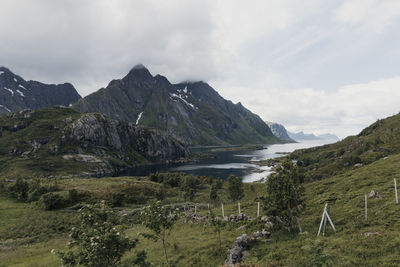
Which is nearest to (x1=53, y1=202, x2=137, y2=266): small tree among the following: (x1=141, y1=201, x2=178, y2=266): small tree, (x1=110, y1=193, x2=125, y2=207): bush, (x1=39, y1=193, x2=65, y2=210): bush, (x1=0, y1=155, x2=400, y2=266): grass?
(x1=141, y1=201, x2=178, y2=266): small tree

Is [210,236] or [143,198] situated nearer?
[210,236]

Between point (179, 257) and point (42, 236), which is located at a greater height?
point (179, 257)

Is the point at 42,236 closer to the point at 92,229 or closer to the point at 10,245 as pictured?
the point at 10,245

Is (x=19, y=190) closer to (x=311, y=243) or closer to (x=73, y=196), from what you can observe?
(x=73, y=196)

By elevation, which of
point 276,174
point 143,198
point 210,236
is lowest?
point 143,198

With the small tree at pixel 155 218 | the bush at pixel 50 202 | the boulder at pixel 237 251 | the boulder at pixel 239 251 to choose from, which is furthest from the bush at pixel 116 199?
the boulder at pixel 237 251

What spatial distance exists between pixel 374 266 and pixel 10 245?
54831 mm

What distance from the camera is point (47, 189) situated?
82.8 metres

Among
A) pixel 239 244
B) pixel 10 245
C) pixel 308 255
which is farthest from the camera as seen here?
pixel 10 245

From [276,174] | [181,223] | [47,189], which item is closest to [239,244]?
[276,174]

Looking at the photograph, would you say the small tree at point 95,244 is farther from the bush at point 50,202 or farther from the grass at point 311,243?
the bush at point 50,202

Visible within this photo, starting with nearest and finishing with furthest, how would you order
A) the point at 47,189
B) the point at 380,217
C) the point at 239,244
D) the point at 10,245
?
1. the point at 239,244
2. the point at 380,217
3. the point at 10,245
4. the point at 47,189

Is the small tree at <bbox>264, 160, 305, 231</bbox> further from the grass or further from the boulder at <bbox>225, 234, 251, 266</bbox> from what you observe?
the boulder at <bbox>225, 234, 251, 266</bbox>

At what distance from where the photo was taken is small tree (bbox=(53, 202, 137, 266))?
13.2 meters
